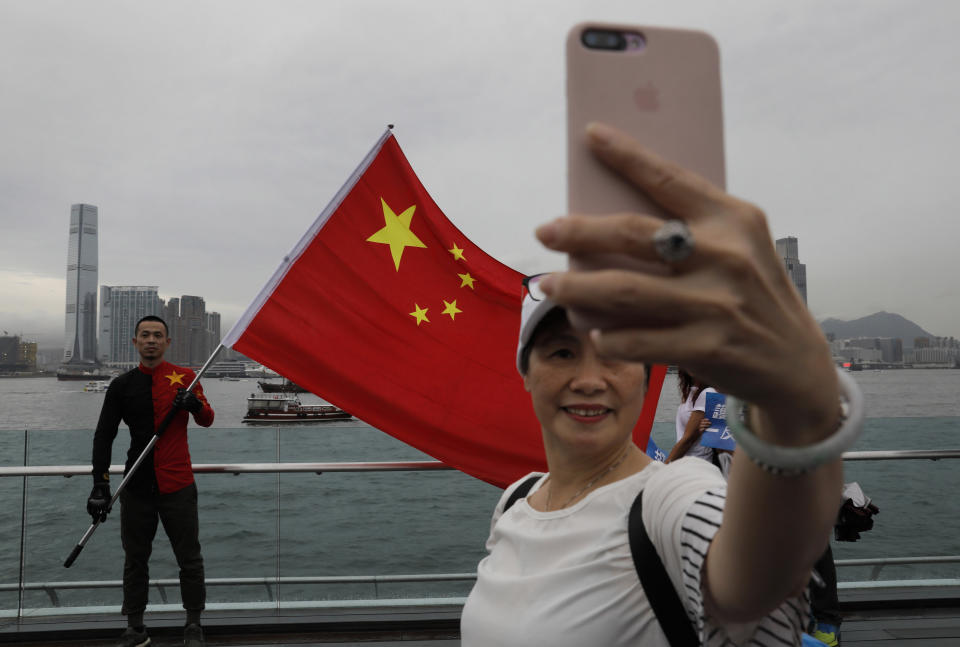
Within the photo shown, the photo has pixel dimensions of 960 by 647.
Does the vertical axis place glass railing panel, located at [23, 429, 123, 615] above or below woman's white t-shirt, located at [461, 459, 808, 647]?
below

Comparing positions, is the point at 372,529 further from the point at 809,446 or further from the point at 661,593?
the point at 809,446

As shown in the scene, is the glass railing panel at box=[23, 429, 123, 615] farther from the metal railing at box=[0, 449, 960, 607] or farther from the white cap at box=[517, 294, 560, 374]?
the white cap at box=[517, 294, 560, 374]

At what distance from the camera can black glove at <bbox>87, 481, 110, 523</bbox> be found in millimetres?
3809

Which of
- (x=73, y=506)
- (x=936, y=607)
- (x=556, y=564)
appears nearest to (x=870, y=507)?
(x=936, y=607)

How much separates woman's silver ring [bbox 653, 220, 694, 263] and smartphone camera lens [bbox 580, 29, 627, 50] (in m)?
0.21

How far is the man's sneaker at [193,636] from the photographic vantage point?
3.77 m

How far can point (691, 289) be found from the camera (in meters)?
0.52

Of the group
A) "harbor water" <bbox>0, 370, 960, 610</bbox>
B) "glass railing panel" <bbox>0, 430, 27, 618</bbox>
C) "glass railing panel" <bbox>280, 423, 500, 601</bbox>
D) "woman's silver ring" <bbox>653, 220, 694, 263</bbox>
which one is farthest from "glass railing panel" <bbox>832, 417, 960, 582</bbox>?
"glass railing panel" <bbox>0, 430, 27, 618</bbox>

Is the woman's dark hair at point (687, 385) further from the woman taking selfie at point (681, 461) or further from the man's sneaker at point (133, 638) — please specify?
the man's sneaker at point (133, 638)

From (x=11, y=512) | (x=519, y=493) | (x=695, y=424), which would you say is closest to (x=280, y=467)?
(x=11, y=512)

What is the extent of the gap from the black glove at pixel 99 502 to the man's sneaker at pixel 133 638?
67 centimetres

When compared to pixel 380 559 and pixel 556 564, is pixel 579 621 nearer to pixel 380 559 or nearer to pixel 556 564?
pixel 556 564

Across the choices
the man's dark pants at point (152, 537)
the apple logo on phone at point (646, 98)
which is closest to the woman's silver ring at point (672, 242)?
the apple logo on phone at point (646, 98)

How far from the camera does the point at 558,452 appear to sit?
1338mm
